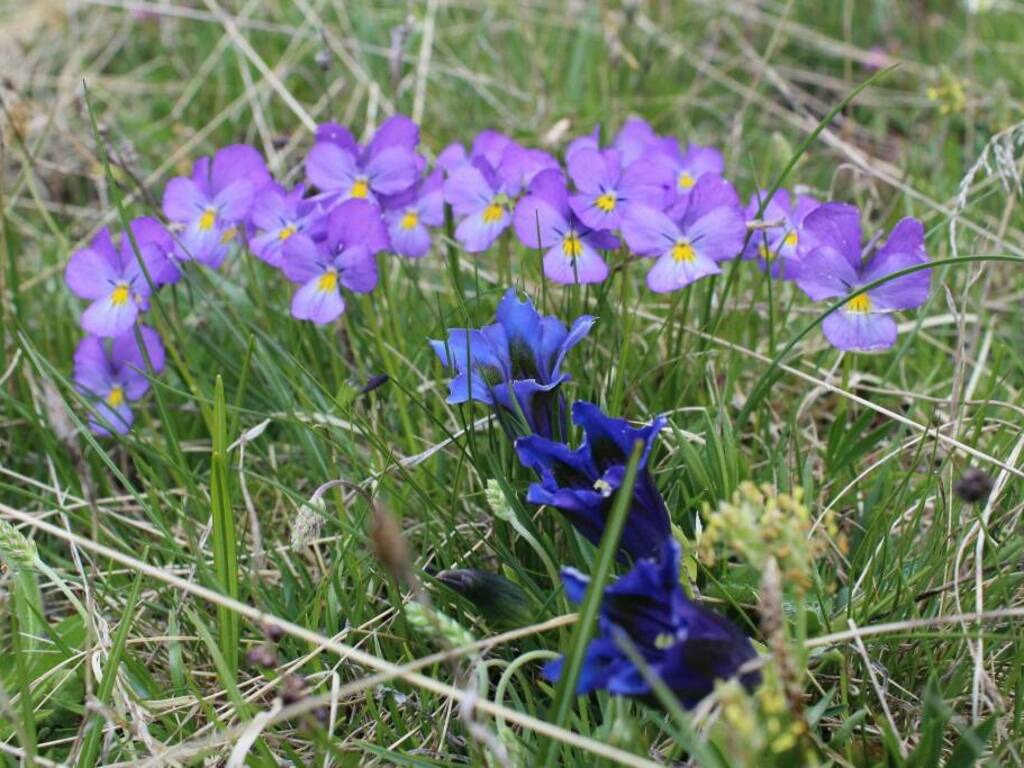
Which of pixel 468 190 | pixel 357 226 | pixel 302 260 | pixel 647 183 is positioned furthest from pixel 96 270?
pixel 647 183

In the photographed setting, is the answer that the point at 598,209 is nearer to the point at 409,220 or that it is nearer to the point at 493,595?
the point at 409,220

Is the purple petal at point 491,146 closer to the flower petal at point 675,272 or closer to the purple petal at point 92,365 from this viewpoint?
the flower petal at point 675,272

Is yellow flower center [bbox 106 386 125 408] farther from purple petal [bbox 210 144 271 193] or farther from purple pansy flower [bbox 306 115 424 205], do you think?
purple pansy flower [bbox 306 115 424 205]

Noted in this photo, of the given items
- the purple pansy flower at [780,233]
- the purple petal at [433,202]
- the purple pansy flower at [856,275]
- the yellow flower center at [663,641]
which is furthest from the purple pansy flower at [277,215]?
the yellow flower center at [663,641]

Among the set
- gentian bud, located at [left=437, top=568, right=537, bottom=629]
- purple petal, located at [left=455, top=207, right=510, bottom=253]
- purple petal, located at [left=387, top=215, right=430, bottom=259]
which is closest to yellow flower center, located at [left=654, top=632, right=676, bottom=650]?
gentian bud, located at [left=437, top=568, right=537, bottom=629]

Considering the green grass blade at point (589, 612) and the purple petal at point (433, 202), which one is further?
the purple petal at point (433, 202)

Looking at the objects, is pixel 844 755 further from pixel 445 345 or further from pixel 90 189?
pixel 90 189

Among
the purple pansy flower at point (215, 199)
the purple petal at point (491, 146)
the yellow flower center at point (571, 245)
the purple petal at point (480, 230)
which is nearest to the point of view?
the yellow flower center at point (571, 245)
